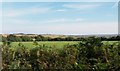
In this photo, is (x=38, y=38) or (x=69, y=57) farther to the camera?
(x=38, y=38)

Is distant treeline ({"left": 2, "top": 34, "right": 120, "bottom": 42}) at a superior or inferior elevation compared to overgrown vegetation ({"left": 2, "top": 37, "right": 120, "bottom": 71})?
superior

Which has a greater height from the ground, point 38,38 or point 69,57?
point 38,38

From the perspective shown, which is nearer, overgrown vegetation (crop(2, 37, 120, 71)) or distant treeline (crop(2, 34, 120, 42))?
overgrown vegetation (crop(2, 37, 120, 71))

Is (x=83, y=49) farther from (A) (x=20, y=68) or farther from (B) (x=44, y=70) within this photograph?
(A) (x=20, y=68)

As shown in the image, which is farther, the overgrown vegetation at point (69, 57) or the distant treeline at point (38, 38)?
the distant treeline at point (38, 38)

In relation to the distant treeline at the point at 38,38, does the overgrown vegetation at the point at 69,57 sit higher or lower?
lower

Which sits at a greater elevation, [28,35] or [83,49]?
[28,35]

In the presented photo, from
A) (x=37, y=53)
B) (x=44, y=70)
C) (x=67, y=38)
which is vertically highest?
(x=67, y=38)

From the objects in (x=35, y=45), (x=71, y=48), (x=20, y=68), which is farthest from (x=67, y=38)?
(x=20, y=68)
